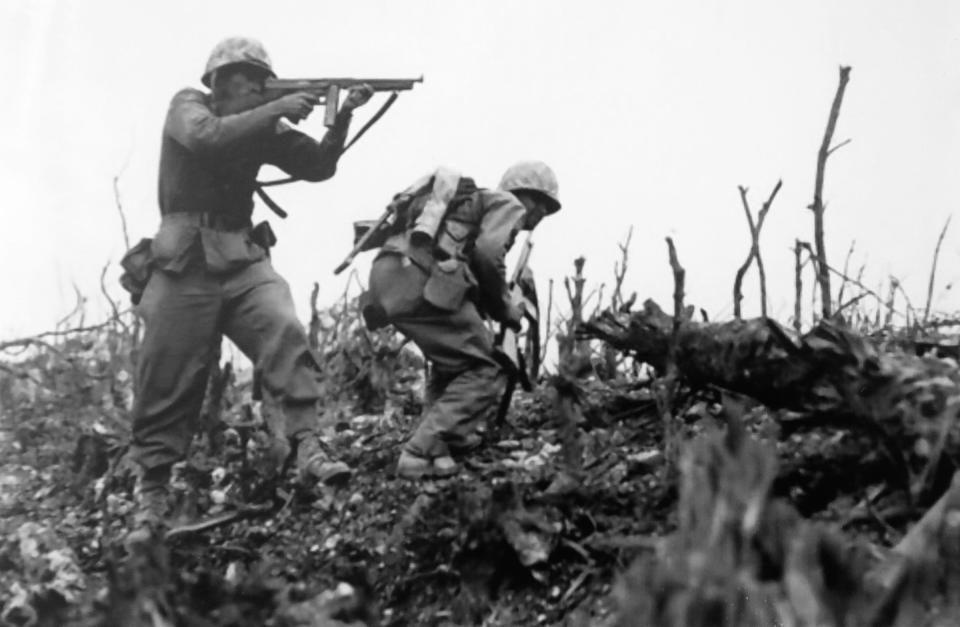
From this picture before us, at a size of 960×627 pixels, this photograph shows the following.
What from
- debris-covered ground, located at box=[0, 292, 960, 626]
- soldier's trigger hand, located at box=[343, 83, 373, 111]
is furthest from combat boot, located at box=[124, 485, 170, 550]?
soldier's trigger hand, located at box=[343, 83, 373, 111]

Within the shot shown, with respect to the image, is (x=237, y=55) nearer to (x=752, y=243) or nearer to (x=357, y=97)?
(x=357, y=97)

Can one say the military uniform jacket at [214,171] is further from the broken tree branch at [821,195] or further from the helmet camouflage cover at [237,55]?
the broken tree branch at [821,195]

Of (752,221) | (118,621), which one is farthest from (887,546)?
(752,221)

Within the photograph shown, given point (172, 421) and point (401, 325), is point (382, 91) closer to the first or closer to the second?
point (401, 325)

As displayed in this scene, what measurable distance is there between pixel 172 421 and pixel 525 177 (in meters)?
2.07

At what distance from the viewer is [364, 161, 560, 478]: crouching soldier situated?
5.74m

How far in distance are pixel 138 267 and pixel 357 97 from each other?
4.30 ft

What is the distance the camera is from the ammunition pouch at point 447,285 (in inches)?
225

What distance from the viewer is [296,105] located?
584 centimetres

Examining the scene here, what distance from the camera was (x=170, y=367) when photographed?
5762 mm

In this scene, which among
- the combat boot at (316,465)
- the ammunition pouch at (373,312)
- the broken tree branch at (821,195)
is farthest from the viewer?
the broken tree branch at (821,195)

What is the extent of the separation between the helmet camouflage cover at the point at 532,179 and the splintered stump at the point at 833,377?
1098mm

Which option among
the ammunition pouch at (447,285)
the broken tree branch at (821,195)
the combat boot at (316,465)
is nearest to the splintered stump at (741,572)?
the combat boot at (316,465)

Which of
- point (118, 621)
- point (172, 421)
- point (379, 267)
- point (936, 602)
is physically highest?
point (379, 267)
